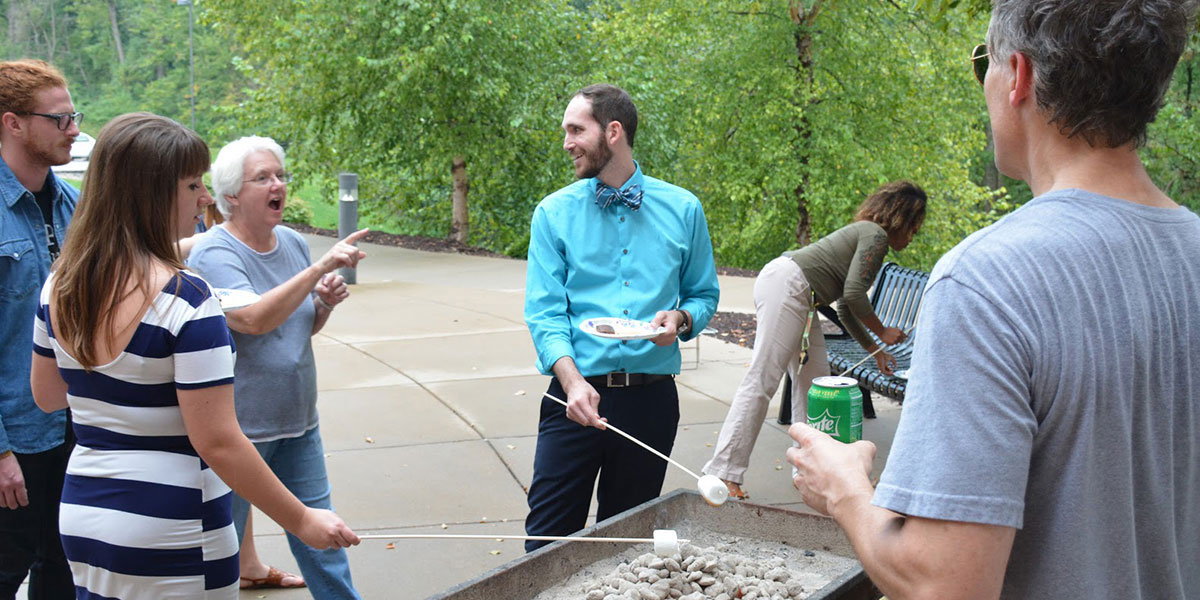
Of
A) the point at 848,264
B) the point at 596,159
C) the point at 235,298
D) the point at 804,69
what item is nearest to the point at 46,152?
the point at 235,298

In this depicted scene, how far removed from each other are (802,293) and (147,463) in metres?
4.15

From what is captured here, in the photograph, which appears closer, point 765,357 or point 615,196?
point 615,196

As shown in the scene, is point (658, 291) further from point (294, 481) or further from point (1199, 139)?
point (1199, 139)

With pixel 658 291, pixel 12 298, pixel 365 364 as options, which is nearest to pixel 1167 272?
pixel 658 291

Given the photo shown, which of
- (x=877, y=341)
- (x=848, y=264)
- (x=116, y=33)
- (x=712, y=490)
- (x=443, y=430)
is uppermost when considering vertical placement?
(x=116, y=33)

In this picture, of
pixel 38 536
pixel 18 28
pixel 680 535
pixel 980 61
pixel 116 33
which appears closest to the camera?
Result: pixel 980 61

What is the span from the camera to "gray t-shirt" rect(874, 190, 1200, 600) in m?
1.32

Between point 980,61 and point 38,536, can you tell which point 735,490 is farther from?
point 980,61

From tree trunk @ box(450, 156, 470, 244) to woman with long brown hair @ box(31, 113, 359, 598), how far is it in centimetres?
1636

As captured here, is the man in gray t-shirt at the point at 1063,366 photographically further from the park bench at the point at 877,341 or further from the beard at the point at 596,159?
the park bench at the point at 877,341

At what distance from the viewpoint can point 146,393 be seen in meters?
2.40

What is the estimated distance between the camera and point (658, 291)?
12.9 ft

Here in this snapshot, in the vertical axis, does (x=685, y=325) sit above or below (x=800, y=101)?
below

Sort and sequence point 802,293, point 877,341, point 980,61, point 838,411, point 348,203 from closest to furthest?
point 980,61
point 838,411
point 802,293
point 877,341
point 348,203
